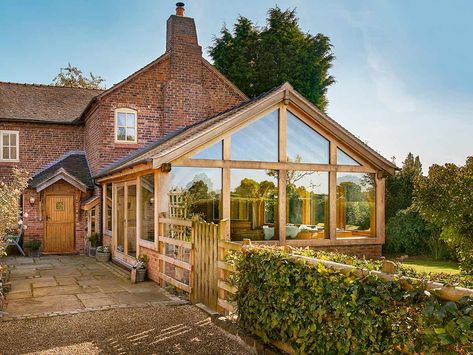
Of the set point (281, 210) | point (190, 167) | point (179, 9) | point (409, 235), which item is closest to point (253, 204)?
point (281, 210)

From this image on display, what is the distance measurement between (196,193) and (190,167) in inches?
25.5

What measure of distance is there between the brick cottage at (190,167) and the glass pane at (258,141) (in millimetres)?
26

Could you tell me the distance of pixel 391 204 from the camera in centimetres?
1947

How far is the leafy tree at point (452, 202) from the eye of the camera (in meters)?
6.72

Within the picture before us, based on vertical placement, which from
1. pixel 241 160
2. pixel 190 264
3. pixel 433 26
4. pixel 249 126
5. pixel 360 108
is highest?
pixel 433 26

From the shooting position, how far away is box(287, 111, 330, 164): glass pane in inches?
470

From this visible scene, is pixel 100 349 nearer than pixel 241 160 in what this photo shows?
Yes

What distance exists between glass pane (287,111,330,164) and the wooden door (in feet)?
32.5

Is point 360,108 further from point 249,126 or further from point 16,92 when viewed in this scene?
point 16,92

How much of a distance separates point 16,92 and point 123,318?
52.9ft

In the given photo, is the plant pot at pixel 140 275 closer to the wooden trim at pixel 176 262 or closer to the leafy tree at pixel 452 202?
the wooden trim at pixel 176 262

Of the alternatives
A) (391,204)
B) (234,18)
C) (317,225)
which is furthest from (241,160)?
(234,18)

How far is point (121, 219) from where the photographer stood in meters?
13.9

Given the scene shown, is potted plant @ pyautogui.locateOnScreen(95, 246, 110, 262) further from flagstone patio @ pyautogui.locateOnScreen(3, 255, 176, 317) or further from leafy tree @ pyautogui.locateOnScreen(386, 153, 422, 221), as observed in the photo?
leafy tree @ pyautogui.locateOnScreen(386, 153, 422, 221)
